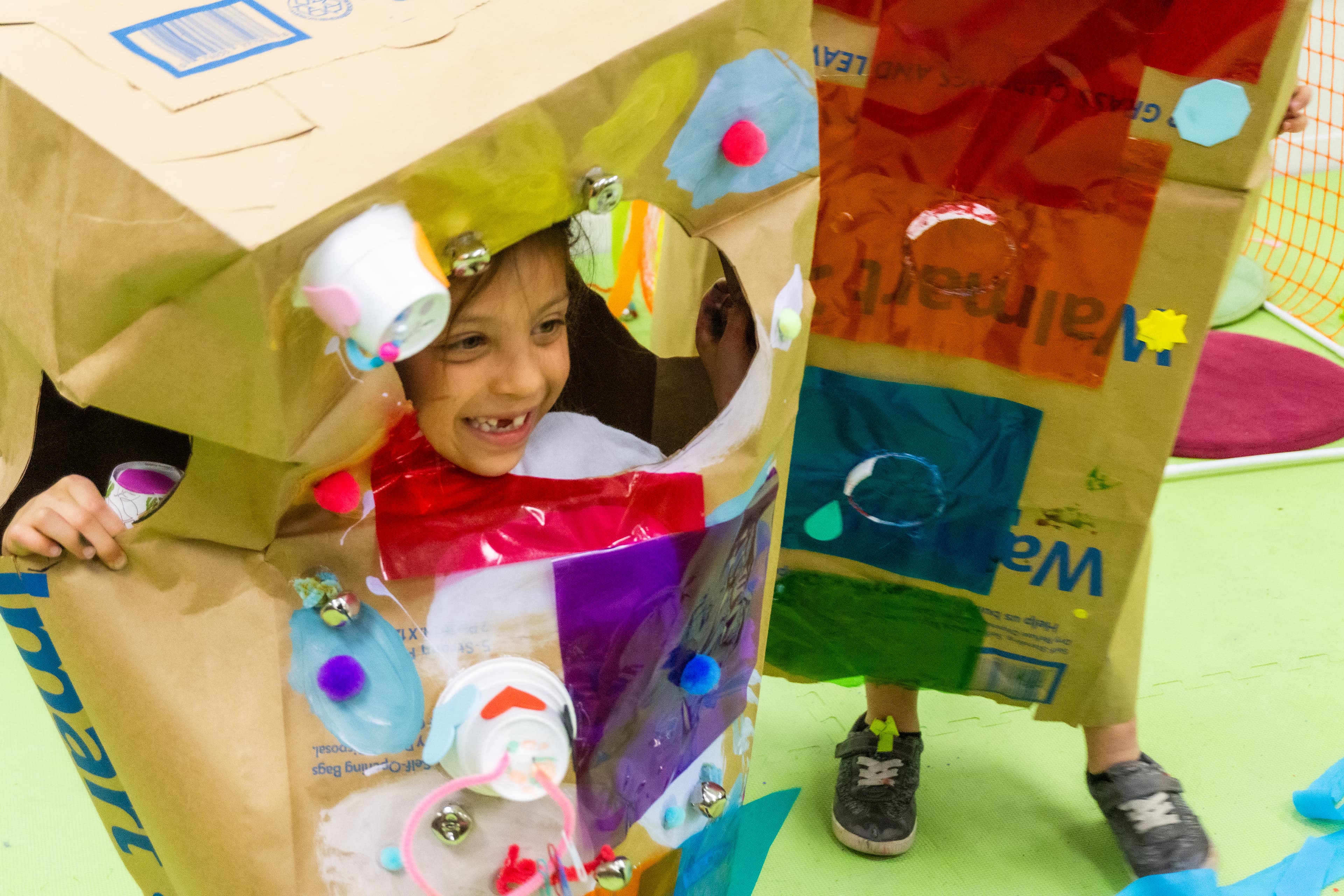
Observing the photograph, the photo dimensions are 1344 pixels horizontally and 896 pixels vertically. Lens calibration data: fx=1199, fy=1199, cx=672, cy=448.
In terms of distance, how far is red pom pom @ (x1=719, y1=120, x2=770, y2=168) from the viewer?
0.60 metres

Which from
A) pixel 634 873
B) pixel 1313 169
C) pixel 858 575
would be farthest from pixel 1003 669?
pixel 1313 169

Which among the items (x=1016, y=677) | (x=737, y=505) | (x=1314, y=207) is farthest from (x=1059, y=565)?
(x=1314, y=207)

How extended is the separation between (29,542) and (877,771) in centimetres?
82

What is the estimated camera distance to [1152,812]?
109cm

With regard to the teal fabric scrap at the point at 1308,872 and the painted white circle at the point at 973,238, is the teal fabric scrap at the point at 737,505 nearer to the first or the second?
the painted white circle at the point at 973,238

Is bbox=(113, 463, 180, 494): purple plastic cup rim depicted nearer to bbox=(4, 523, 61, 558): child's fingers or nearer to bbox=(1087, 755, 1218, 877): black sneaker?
bbox=(4, 523, 61, 558): child's fingers

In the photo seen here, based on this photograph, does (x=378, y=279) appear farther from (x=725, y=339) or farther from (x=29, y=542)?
(x=725, y=339)

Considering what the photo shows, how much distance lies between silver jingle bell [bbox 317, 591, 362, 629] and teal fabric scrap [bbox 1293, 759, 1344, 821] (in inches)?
39.2

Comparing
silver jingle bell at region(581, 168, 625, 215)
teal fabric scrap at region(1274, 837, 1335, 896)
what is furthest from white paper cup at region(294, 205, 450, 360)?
teal fabric scrap at region(1274, 837, 1335, 896)

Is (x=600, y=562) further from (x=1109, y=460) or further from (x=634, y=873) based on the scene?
(x=1109, y=460)

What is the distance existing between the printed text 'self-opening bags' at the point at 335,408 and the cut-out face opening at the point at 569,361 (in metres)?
0.06

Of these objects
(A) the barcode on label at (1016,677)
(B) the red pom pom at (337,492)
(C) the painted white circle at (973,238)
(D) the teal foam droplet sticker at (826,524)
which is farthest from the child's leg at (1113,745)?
(B) the red pom pom at (337,492)

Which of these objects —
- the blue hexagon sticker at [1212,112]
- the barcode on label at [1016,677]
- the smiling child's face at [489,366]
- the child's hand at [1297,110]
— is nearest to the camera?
the smiling child's face at [489,366]

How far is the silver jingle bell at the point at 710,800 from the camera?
70cm
